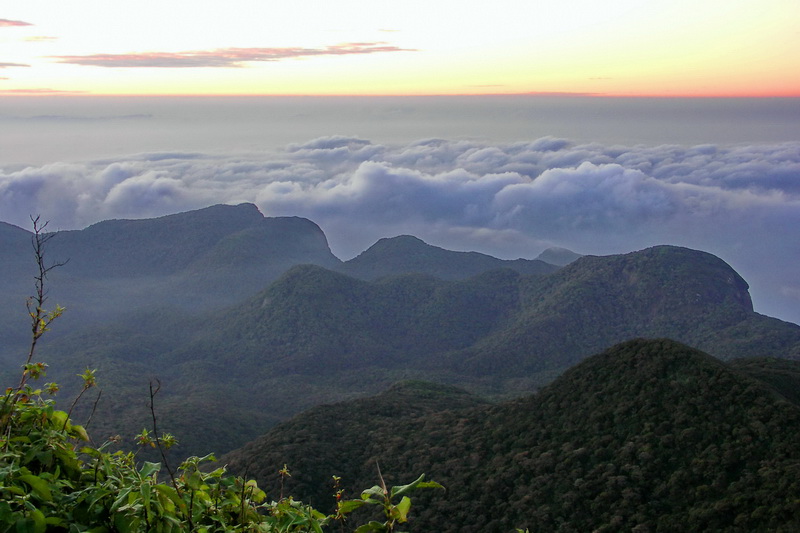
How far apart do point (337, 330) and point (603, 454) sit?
8952 cm

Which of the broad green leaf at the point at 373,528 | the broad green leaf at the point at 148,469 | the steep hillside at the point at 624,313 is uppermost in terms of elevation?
the broad green leaf at the point at 148,469

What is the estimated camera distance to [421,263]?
6801 inches

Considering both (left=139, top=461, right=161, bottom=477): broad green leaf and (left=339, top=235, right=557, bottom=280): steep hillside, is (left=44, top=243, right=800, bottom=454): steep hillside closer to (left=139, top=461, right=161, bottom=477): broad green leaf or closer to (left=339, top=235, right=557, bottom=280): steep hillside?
(left=339, top=235, right=557, bottom=280): steep hillside

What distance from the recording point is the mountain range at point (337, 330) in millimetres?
86750

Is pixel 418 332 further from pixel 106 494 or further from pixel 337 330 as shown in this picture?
pixel 106 494

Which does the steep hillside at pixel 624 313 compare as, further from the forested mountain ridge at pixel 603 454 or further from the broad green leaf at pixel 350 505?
the broad green leaf at pixel 350 505

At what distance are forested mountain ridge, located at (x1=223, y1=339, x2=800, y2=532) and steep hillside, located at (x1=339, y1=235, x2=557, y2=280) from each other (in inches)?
4681

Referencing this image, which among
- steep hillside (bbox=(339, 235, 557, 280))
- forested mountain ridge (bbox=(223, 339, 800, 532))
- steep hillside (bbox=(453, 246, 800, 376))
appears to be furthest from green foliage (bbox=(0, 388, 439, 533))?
steep hillside (bbox=(339, 235, 557, 280))

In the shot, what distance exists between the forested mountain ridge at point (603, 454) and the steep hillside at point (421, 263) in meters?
119

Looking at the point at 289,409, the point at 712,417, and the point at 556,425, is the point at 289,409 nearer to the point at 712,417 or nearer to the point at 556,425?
the point at 556,425

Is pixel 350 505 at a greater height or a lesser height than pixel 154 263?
greater

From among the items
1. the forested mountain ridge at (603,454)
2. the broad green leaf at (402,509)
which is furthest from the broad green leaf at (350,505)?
the forested mountain ridge at (603,454)

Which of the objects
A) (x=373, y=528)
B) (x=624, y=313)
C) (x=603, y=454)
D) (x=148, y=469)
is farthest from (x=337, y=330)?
(x=373, y=528)

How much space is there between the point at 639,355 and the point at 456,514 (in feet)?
54.2
